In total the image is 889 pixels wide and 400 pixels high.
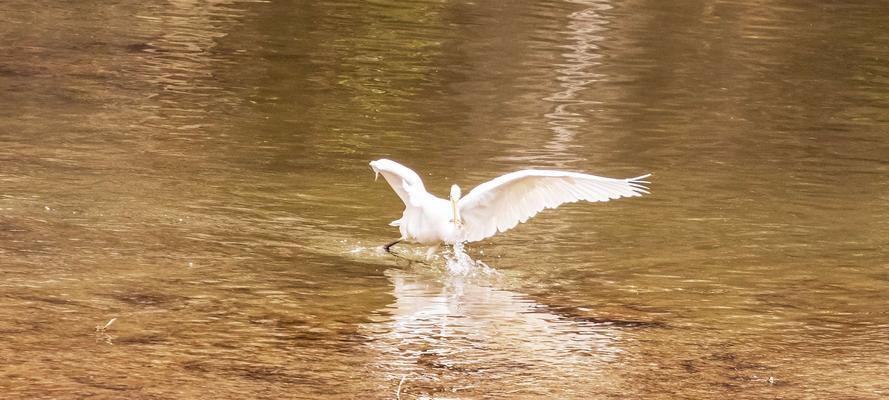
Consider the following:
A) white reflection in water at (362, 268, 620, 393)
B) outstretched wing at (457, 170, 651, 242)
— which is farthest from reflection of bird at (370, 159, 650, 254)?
white reflection in water at (362, 268, 620, 393)

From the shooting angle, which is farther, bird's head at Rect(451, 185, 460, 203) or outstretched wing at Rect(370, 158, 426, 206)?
outstretched wing at Rect(370, 158, 426, 206)

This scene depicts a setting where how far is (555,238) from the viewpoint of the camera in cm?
992

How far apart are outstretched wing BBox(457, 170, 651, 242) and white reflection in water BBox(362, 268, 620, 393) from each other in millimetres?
556

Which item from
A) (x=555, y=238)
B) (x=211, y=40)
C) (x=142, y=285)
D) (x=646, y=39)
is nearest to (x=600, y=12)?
(x=646, y=39)

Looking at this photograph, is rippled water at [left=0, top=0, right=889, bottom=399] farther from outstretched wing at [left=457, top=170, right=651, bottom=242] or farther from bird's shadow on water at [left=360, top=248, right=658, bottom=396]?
outstretched wing at [left=457, top=170, right=651, bottom=242]

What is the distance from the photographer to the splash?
897cm

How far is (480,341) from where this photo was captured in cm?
733

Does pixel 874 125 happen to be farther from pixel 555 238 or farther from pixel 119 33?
pixel 119 33

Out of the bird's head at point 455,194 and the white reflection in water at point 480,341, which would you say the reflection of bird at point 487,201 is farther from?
the white reflection in water at point 480,341

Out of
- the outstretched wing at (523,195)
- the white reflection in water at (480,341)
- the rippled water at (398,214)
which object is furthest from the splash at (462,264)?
the white reflection in water at (480,341)

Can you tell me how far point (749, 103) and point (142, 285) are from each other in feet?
33.9

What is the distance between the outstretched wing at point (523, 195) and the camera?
341 inches

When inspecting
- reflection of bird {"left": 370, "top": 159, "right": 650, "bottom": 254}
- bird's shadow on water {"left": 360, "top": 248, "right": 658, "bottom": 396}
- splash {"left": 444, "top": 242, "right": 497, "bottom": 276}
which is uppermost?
reflection of bird {"left": 370, "top": 159, "right": 650, "bottom": 254}

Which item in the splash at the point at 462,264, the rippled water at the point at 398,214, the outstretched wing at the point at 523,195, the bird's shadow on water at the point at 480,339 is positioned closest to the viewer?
the bird's shadow on water at the point at 480,339
